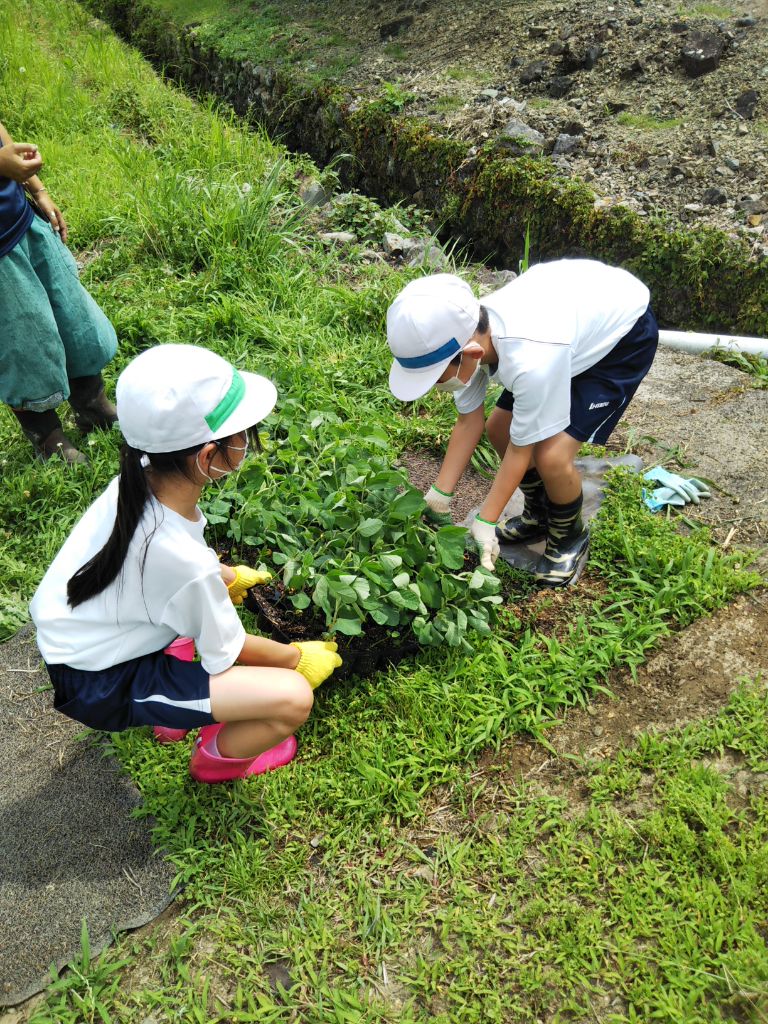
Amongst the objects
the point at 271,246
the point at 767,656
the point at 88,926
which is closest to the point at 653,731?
the point at 767,656

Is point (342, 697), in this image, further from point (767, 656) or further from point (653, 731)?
point (767, 656)

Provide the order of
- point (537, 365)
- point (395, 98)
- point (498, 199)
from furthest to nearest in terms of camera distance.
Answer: point (395, 98)
point (498, 199)
point (537, 365)

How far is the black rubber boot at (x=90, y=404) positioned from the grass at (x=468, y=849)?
0.34 metres

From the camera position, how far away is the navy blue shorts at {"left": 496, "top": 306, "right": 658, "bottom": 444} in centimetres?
252

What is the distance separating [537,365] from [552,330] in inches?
4.8

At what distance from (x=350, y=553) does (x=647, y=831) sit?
3.69 ft

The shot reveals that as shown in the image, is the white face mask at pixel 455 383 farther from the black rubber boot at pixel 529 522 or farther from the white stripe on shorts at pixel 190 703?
the white stripe on shorts at pixel 190 703

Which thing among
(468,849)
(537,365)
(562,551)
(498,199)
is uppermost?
(537,365)

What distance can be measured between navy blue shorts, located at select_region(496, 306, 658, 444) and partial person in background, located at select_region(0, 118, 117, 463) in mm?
1925

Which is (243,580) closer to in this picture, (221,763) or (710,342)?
(221,763)

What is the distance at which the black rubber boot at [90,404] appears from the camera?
3355 mm

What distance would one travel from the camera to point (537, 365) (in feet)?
7.37

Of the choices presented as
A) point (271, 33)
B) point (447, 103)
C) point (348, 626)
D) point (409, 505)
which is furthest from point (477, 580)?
point (271, 33)

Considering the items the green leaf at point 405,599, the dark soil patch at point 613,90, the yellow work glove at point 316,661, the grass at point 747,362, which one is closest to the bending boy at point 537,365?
the green leaf at point 405,599
